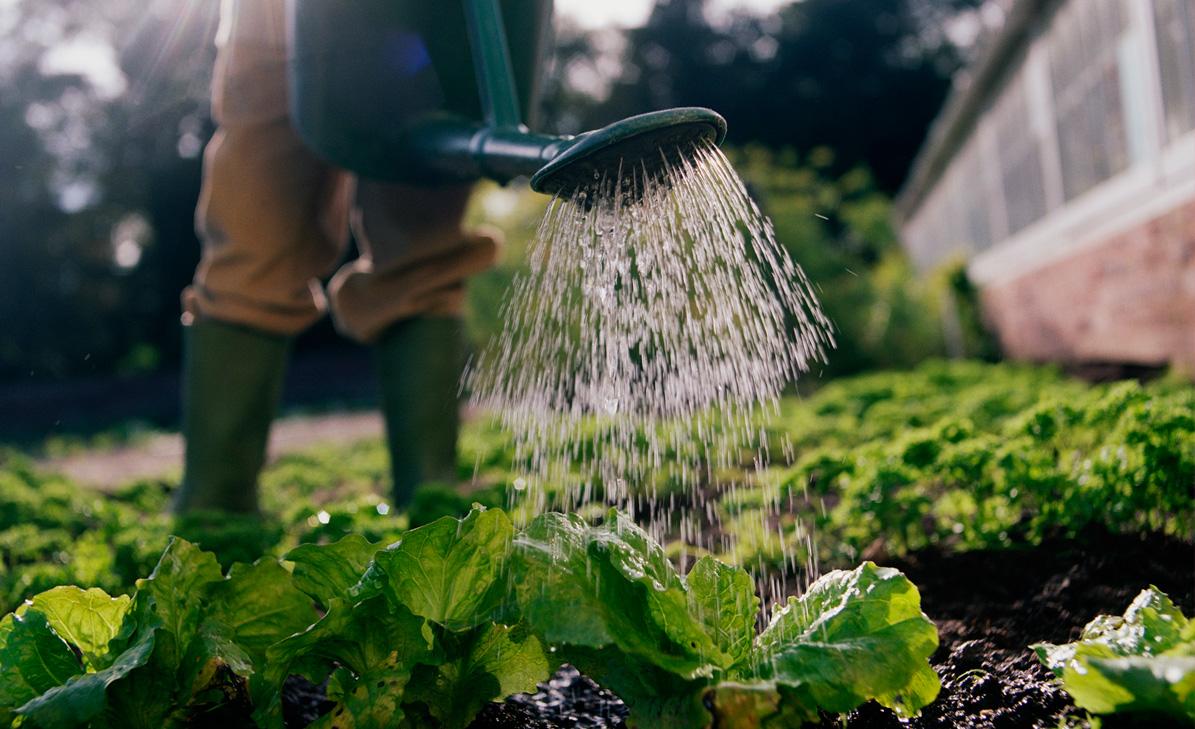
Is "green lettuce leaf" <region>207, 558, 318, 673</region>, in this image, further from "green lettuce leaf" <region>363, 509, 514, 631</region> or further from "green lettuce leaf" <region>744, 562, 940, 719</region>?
"green lettuce leaf" <region>744, 562, 940, 719</region>

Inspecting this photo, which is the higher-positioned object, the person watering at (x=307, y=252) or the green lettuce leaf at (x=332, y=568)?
the person watering at (x=307, y=252)

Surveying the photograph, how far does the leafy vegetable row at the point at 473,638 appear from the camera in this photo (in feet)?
3.86

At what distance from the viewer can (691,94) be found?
3325cm

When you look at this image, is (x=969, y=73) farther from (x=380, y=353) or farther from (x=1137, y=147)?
(x=380, y=353)

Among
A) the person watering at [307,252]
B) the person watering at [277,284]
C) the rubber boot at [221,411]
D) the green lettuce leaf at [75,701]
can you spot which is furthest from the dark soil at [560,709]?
the rubber boot at [221,411]

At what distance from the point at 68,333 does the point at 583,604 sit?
23016 millimetres

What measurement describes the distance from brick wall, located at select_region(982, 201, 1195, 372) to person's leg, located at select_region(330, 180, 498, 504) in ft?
12.8

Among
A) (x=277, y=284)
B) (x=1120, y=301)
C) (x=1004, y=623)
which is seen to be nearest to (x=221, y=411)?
(x=277, y=284)

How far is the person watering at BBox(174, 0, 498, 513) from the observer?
2.88 metres

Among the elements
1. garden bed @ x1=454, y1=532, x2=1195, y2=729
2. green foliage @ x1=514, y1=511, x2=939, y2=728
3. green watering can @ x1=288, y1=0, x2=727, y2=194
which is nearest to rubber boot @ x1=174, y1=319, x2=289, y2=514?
green watering can @ x1=288, y1=0, x2=727, y2=194

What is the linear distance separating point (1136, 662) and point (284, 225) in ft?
8.21

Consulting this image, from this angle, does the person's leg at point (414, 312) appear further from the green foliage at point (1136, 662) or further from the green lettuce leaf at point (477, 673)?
the green foliage at point (1136, 662)

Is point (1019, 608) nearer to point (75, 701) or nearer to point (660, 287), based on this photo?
point (660, 287)

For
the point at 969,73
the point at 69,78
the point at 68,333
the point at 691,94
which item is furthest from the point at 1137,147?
the point at 691,94
